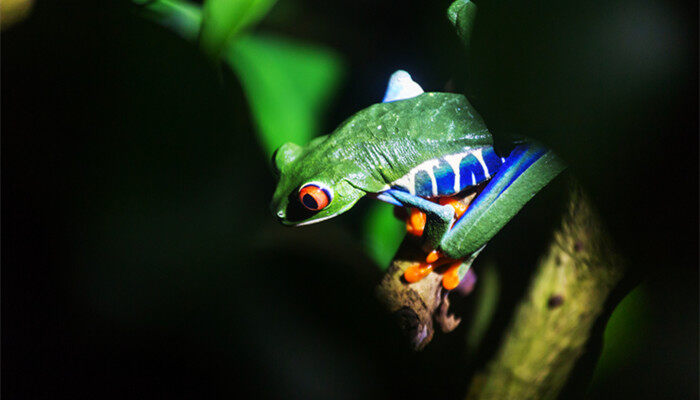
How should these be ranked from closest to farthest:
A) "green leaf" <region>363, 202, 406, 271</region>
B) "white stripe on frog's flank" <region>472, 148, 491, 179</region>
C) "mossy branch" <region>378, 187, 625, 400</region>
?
"white stripe on frog's flank" <region>472, 148, 491, 179</region> → "mossy branch" <region>378, 187, 625, 400</region> → "green leaf" <region>363, 202, 406, 271</region>

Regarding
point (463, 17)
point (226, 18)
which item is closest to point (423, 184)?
point (463, 17)

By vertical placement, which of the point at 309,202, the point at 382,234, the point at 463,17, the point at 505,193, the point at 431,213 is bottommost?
the point at 382,234

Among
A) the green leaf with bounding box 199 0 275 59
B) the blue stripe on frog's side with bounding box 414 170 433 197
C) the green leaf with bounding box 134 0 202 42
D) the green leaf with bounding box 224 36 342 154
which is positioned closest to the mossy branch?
the blue stripe on frog's side with bounding box 414 170 433 197

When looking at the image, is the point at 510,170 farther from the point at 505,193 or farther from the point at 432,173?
the point at 432,173

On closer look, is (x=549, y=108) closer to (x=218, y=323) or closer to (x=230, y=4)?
(x=230, y=4)

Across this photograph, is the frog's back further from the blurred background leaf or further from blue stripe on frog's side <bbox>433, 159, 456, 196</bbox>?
the blurred background leaf

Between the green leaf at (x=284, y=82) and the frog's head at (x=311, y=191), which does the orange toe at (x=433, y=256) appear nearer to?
the frog's head at (x=311, y=191)
